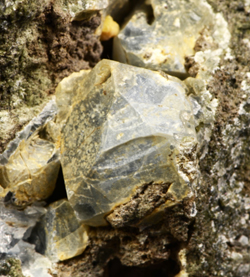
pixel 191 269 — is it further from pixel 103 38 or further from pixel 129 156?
pixel 103 38

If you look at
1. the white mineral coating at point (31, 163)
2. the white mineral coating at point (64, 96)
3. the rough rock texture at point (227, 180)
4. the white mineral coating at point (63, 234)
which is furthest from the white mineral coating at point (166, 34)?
the white mineral coating at point (63, 234)

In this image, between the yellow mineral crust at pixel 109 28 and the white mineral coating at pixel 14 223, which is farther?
the yellow mineral crust at pixel 109 28

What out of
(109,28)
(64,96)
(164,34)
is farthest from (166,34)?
(64,96)

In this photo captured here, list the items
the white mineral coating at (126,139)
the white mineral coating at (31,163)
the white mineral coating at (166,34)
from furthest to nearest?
the white mineral coating at (166,34) → the white mineral coating at (31,163) → the white mineral coating at (126,139)

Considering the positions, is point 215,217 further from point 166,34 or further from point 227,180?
point 166,34

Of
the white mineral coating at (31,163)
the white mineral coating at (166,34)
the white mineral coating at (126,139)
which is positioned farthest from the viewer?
the white mineral coating at (166,34)

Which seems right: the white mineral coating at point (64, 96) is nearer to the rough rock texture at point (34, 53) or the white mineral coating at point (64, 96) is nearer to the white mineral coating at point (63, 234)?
the rough rock texture at point (34, 53)
